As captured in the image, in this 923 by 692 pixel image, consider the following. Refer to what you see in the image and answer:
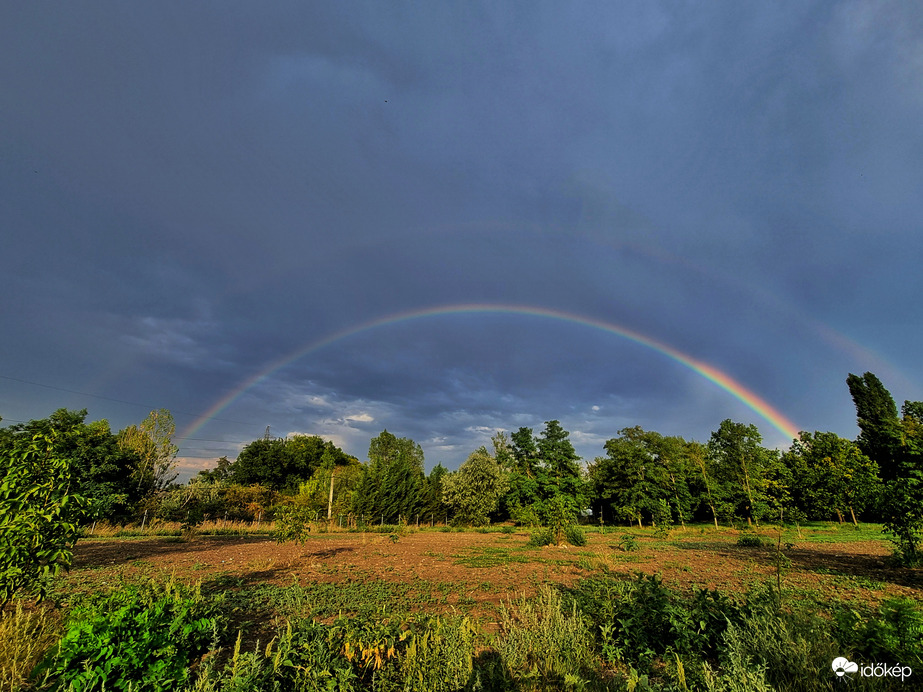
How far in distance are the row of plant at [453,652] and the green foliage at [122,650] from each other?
0.04 ft

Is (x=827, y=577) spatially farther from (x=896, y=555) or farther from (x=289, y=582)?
(x=289, y=582)

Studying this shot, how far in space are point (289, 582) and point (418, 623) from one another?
720 centimetres

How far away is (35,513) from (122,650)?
368cm

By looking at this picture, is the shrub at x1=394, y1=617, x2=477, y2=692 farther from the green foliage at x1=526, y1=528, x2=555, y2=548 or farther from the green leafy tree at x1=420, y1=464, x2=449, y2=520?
the green leafy tree at x1=420, y1=464, x2=449, y2=520

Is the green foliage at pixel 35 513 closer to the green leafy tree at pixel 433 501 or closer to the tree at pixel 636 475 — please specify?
the green leafy tree at pixel 433 501

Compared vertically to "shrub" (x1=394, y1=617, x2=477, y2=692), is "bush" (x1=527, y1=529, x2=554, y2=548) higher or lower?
lower

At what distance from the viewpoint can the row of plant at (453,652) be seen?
378 centimetres

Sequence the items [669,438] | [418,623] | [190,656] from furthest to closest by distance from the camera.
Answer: [669,438]
[418,623]
[190,656]

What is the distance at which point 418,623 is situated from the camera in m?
6.38

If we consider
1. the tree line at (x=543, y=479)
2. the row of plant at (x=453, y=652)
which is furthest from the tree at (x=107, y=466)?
the row of plant at (x=453, y=652)

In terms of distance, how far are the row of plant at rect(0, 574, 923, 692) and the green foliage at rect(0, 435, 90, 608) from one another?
598 millimetres

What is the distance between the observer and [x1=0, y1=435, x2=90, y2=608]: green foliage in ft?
18.7

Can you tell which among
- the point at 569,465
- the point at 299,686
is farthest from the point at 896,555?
the point at 569,465

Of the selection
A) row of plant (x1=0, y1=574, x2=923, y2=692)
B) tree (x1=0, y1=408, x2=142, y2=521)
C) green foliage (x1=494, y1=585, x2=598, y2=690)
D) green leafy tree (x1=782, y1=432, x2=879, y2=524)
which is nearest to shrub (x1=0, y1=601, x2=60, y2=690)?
row of plant (x1=0, y1=574, x2=923, y2=692)
